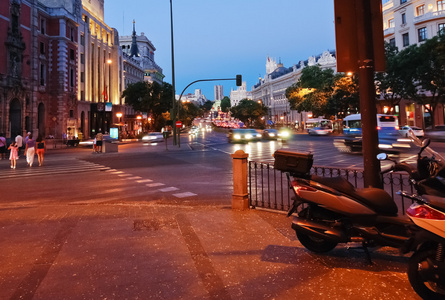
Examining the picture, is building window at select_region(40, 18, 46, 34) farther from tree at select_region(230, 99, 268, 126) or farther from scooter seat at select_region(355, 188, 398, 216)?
tree at select_region(230, 99, 268, 126)

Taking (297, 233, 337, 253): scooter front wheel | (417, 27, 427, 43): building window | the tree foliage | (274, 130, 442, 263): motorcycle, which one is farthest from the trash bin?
(417, 27, 427, 43): building window

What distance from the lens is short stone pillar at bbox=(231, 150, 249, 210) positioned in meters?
6.46

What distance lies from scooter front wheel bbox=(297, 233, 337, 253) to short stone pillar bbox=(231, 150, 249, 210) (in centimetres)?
234

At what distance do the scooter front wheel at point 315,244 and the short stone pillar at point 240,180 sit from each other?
7.67 feet

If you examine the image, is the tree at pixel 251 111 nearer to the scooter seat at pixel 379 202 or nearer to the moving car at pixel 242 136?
the moving car at pixel 242 136

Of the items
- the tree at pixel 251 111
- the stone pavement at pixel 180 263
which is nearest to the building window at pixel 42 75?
the stone pavement at pixel 180 263

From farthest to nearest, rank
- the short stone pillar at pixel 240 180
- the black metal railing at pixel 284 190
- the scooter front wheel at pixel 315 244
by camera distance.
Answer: the short stone pillar at pixel 240 180 < the black metal railing at pixel 284 190 < the scooter front wheel at pixel 315 244

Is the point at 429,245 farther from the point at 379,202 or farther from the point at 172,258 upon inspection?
the point at 172,258

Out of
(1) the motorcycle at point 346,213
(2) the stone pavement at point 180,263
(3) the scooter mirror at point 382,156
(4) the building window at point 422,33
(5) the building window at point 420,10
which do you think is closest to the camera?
(2) the stone pavement at point 180,263

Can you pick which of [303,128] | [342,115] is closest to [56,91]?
[342,115]

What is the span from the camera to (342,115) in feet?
167

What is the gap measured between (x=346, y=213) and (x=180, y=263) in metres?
2.14

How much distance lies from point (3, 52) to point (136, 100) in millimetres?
22867

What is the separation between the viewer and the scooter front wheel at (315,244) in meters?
4.12
